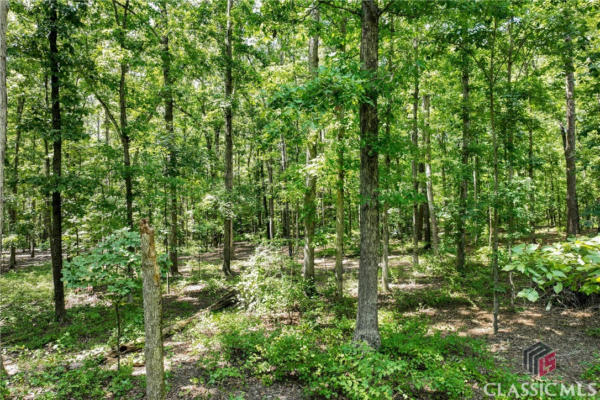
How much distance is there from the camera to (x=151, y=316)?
3.60m

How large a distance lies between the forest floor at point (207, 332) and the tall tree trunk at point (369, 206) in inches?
77.9

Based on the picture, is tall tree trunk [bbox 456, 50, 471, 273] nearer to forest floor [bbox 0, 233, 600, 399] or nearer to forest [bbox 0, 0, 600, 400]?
forest [bbox 0, 0, 600, 400]

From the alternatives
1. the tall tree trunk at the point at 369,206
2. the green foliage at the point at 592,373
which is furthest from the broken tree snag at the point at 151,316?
the green foliage at the point at 592,373

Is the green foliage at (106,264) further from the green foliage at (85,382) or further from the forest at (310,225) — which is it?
the green foliage at (85,382)

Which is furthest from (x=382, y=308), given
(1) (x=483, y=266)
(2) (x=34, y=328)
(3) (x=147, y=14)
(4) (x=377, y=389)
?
(3) (x=147, y=14)

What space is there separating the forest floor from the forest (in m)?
0.07

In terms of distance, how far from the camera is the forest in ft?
17.4

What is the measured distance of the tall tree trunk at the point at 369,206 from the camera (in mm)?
6465

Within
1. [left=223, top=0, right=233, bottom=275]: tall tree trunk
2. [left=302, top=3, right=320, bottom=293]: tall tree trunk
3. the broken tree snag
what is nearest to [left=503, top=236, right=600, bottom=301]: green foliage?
the broken tree snag

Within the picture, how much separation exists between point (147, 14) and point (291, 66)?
670cm

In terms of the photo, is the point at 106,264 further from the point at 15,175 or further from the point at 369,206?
the point at 15,175

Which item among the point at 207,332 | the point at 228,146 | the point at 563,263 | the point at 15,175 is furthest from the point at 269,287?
the point at 15,175

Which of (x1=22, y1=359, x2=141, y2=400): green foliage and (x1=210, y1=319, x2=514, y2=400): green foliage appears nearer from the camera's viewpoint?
(x1=210, y1=319, x2=514, y2=400): green foliage

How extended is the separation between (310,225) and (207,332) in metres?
4.95
